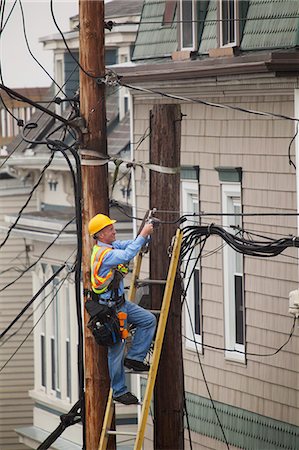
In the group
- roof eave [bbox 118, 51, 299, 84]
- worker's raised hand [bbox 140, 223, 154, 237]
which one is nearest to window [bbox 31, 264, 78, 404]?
roof eave [bbox 118, 51, 299, 84]

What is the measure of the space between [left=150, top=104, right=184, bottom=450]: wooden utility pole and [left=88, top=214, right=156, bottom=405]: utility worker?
227mm

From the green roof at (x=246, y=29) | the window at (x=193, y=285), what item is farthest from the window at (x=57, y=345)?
the window at (x=193, y=285)

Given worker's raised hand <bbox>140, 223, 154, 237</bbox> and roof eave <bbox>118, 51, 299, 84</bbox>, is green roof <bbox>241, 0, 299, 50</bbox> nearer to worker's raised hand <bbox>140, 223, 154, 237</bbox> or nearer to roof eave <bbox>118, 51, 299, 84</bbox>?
roof eave <bbox>118, 51, 299, 84</bbox>

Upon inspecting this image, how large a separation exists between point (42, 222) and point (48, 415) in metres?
3.78

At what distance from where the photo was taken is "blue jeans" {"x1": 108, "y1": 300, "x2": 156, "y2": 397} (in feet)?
50.3

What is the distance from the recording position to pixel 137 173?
2356 cm

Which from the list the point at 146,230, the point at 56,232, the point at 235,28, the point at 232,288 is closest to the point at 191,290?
the point at 232,288

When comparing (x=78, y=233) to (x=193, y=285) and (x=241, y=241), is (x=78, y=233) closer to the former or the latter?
(x=241, y=241)

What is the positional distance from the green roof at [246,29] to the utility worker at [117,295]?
178 inches

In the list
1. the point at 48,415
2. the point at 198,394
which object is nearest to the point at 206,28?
the point at 198,394

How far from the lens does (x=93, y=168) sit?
50.8 ft

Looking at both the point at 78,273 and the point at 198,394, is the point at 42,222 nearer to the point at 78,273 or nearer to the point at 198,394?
the point at 198,394

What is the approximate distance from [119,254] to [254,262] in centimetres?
533

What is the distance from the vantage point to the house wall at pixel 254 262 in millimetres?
19141
